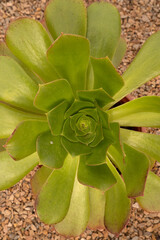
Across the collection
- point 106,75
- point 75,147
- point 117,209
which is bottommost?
point 117,209

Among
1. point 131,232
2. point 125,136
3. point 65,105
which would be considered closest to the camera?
point 65,105

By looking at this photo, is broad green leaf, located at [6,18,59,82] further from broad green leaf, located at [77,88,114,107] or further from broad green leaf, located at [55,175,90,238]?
broad green leaf, located at [55,175,90,238]

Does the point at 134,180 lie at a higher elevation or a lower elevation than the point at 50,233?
higher

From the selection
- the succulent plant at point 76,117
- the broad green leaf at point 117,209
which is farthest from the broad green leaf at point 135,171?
the broad green leaf at point 117,209

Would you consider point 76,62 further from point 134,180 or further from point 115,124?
point 134,180

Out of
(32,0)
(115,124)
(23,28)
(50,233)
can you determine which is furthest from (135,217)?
(32,0)

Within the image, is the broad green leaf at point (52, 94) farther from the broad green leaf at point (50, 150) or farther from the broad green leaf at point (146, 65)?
the broad green leaf at point (146, 65)

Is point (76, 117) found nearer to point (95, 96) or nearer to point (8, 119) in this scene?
point (95, 96)

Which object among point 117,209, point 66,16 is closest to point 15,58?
point 66,16
